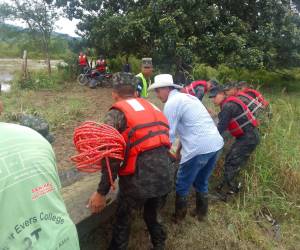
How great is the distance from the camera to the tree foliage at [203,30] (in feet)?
33.6

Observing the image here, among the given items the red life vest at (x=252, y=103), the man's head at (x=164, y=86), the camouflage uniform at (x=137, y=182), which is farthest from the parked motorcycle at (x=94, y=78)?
the camouflage uniform at (x=137, y=182)

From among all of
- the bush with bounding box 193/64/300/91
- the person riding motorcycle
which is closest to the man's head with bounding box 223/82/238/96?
the bush with bounding box 193/64/300/91

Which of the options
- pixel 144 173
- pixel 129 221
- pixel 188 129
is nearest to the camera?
pixel 144 173

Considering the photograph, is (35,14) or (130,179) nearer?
(130,179)

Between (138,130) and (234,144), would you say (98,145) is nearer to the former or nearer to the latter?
(138,130)

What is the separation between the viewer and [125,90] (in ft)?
9.54

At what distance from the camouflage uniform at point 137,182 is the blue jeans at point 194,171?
765 millimetres

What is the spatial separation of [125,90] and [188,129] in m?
0.99

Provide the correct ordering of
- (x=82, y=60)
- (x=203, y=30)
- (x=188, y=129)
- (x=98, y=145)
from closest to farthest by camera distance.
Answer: (x=98, y=145), (x=188, y=129), (x=203, y=30), (x=82, y=60)

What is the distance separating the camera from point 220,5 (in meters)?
11.4

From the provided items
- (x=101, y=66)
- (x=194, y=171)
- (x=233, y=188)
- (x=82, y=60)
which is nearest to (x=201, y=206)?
(x=194, y=171)

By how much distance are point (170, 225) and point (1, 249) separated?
2.74m

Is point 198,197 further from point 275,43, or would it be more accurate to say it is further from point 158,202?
point 275,43

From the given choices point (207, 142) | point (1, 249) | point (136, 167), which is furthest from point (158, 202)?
point (1, 249)
